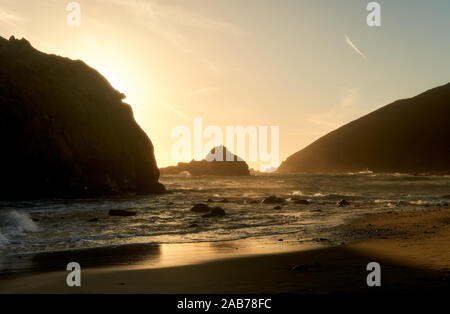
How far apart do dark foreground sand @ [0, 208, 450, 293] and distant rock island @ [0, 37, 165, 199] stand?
3966 cm

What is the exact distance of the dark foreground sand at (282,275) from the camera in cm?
777

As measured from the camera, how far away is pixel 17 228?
1941 cm

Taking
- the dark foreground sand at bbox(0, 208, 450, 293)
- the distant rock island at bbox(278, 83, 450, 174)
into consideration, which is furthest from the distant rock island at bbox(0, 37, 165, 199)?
the distant rock island at bbox(278, 83, 450, 174)

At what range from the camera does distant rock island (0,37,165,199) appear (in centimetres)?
4591

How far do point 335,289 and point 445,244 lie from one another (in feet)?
25.7

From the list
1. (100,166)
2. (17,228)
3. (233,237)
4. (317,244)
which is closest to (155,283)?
(317,244)

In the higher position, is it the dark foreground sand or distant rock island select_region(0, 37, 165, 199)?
distant rock island select_region(0, 37, 165, 199)

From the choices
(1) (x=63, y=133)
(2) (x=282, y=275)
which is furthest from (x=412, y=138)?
(2) (x=282, y=275)

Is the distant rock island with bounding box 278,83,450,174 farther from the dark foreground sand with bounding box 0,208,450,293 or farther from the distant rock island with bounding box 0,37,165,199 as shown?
the dark foreground sand with bounding box 0,208,450,293

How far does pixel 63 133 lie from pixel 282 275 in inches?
1857

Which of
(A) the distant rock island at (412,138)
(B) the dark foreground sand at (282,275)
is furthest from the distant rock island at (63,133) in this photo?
(A) the distant rock island at (412,138)

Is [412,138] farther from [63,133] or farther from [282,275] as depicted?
[282,275]

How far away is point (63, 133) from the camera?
5044 cm
